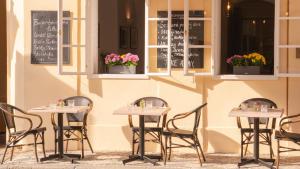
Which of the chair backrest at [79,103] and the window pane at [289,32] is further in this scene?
the chair backrest at [79,103]

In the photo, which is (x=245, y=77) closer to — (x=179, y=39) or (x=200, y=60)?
(x=200, y=60)

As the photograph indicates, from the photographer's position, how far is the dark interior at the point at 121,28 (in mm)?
10977

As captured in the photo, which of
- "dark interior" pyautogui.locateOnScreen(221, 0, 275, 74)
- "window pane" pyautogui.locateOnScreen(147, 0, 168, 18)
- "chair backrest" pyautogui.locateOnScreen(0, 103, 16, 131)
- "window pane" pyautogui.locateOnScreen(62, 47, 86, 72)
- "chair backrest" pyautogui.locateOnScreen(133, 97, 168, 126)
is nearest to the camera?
"chair backrest" pyautogui.locateOnScreen(0, 103, 16, 131)

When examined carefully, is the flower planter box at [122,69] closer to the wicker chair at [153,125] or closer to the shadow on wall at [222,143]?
the wicker chair at [153,125]

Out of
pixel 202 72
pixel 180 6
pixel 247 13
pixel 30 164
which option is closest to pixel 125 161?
pixel 30 164

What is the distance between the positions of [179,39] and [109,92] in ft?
4.76

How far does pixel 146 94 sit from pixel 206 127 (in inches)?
44.0

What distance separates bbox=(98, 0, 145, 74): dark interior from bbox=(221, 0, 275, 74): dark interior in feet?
4.64

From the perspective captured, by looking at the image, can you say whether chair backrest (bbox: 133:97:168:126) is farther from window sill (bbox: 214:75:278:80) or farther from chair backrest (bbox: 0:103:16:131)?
chair backrest (bbox: 0:103:16:131)

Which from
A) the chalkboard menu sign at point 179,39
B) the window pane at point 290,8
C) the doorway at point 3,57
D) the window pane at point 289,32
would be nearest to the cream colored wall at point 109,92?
the chalkboard menu sign at point 179,39

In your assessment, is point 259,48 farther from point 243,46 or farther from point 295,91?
point 295,91

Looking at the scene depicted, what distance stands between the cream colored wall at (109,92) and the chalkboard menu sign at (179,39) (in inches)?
10.0

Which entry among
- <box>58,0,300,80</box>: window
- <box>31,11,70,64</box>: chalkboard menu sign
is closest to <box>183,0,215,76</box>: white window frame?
<box>58,0,300,80</box>: window

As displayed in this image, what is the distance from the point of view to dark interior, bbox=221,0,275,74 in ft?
35.1
